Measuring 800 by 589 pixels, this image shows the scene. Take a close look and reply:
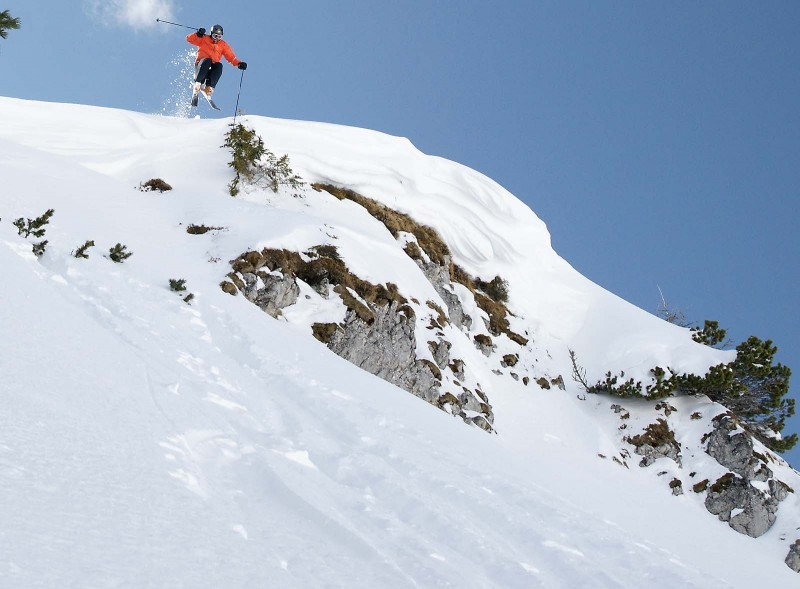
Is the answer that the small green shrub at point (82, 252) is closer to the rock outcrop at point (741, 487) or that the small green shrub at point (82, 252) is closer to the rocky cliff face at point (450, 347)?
the rocky cliff face at point (450, 347)

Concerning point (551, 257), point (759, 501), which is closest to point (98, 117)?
point (551, 257)

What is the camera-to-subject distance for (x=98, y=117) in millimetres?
23297

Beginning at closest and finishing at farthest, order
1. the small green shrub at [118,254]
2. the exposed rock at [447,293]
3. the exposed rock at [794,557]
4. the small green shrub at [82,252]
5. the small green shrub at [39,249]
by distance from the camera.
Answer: the small green shrub at [39,249] < the small green shrub at [82,252] < the small green shrub at [118,254] < the exposed rock at [794,557] < the exposed rock at [447,293]

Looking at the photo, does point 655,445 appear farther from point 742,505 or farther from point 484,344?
point 484,344

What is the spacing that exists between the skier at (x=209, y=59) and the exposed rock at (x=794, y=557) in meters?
20.4

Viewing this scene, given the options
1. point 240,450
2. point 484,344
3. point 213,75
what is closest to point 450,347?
point 484,344

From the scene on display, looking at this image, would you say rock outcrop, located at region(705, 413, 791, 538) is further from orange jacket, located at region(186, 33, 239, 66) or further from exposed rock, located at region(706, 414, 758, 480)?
orange jacket, located at region(186, 33, 239, 66)

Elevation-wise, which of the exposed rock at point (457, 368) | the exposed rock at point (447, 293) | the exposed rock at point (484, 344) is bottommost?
the exposed rock at point (457, 368)

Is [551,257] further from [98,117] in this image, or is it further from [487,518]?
[487,518]

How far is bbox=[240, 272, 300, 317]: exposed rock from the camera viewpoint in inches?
526

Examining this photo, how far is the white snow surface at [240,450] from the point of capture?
329 centimetres

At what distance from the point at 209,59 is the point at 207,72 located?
38 cm

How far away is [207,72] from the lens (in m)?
18.5

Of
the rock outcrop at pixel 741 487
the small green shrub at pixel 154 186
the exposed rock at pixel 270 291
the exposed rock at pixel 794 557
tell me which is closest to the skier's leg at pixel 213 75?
the small green shrub at pixel 154 186
